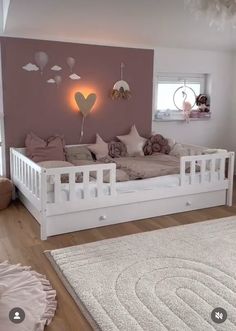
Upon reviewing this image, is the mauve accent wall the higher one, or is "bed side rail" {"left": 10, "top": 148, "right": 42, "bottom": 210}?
the mauve accent wall

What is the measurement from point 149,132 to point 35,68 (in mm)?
1864

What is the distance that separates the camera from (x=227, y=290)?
7.29ft

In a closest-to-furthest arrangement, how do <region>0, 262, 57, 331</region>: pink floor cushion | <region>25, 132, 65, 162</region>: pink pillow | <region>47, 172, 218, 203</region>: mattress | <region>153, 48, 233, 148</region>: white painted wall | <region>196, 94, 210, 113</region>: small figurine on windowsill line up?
<region>0, 262, 57, 331</region>: pink floor cushion < <region>47, 172, 218, 203</region>: mattress < <region>25, 132, 65, 162</region>: pink pillow < <region>153, 48, 233, 148</region>: white painted wall < <region>196, 94, 210, 113</region>: small figurine on windowsill

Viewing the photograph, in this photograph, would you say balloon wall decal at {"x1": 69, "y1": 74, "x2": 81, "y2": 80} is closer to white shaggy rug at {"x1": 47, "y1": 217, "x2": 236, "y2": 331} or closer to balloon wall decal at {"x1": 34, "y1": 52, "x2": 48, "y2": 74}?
balloon wall decal at {"x1": 34, "y1": 52, "x2": 48, "y2": 74}

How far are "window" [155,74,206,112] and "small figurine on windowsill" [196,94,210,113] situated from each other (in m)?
0.07

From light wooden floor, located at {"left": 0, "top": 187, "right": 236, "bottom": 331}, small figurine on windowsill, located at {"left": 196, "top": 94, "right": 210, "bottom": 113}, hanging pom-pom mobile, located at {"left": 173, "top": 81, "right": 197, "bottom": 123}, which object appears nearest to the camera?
light wooden floor, located at {"left": 0, "top": 187, "right": 236, "bottom": 331}

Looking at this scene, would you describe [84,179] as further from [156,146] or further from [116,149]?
[156,146]

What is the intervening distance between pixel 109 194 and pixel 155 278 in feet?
3.72

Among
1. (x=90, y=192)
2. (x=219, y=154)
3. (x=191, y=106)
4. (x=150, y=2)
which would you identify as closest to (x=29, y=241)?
(x=90, y=192)

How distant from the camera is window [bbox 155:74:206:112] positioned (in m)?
5.18

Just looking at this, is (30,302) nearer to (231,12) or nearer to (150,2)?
(231,12)

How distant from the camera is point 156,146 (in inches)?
183

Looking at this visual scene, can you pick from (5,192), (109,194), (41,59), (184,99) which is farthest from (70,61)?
(184,99)

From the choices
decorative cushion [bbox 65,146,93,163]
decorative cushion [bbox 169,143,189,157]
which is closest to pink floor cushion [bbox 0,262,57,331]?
decorative cushion [bbox 65,146,93,163]
